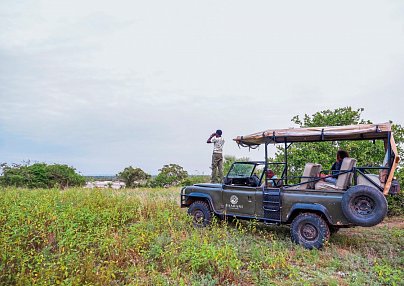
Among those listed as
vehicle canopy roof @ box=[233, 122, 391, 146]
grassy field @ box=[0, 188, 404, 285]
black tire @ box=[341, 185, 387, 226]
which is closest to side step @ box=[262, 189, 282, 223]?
grassy field @ box=[0, 188, 404, 285]

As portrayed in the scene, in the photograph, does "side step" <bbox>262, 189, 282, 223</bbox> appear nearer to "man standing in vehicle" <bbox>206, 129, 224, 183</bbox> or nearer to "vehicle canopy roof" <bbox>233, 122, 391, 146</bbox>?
"vehicle canopy roof" <bbox>233, 122, 391, 146</bbox>

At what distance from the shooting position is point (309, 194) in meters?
7.27

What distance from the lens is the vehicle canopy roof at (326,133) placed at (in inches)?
270

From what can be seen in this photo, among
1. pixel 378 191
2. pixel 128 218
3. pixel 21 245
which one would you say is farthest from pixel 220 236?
pixel 21 245

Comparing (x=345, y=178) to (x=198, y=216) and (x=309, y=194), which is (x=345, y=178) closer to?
(x=309, y=194)

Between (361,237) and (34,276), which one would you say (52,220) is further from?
(361,237)

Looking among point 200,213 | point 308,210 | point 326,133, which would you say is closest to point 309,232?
point 308,210

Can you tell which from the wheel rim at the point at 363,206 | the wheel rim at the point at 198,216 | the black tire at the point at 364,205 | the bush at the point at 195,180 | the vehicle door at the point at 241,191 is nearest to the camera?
the black tire at the point at 364,205

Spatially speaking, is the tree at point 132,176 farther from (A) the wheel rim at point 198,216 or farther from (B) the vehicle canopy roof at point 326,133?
(B) the vehicle canopy roof at point 326,133

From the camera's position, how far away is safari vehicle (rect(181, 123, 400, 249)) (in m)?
6.59

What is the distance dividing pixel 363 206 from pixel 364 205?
1.1 inches

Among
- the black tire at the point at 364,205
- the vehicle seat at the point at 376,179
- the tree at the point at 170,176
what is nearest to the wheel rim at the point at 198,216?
the black tire at the point at 364,205

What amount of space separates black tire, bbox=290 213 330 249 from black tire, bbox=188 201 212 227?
2234 millimetres

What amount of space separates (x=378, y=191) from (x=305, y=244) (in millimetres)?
1804
